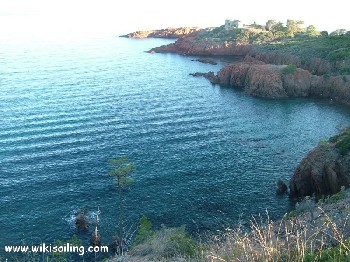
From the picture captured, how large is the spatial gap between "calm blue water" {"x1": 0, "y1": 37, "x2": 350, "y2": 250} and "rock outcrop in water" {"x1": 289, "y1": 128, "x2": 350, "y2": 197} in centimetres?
293

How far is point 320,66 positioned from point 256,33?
63.6 meters

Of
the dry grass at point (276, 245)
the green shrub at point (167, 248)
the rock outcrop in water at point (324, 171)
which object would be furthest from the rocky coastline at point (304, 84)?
the green shrub at point (167, 248)

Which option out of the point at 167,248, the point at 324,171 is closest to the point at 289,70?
the point at 324,171

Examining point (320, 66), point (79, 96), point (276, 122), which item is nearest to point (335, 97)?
point (320, 66)

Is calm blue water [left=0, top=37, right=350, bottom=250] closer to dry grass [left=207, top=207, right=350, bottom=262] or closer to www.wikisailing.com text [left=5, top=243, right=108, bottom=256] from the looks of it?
www.wikisailing.com text [left=5, top=243, right=108, bottom=256]

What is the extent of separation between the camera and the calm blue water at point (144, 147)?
43344 millimetres

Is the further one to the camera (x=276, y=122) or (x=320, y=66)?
(x=320, y=66)

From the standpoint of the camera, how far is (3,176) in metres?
50.0

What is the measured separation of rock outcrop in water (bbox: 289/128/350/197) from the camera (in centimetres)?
4412

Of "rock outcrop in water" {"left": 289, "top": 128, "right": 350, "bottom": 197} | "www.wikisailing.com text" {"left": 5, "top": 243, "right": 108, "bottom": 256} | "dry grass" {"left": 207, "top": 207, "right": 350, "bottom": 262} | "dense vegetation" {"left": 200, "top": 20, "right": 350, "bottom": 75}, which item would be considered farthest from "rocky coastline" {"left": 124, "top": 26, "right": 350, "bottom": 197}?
"www.wikisailing.com text" {"left": 5, "top": 243, "right": 108, "bottom": 256}

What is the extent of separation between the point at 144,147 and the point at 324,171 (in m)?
27.1

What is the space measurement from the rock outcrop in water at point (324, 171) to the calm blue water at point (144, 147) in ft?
9.62

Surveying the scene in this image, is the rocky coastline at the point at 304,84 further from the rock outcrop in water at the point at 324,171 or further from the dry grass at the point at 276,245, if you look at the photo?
the dry grass at the point at 276,245

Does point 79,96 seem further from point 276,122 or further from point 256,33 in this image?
point 256,33
